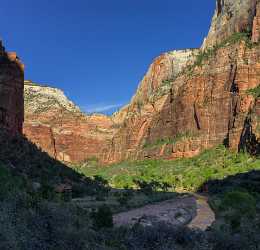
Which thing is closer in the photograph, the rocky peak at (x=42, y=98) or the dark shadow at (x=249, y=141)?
the dark shadow at (x=249, y=141)

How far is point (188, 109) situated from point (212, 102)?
7.47 m

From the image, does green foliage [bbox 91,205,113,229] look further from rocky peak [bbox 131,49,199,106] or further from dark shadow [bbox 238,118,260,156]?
rocky peak [bbox 131,49,199,106]

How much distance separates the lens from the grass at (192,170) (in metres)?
62.8

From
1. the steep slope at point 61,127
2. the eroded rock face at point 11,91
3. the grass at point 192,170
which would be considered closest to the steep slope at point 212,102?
the grass at point 192,170

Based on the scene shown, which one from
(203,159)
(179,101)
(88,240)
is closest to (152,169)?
(203,159)

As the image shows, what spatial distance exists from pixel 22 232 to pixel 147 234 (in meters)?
4.00

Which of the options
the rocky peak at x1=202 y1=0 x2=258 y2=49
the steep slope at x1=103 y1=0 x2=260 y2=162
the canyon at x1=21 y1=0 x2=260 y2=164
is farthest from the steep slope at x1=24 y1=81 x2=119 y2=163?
the rocky peak at x1=202 y1=0 x2=258 y2=49

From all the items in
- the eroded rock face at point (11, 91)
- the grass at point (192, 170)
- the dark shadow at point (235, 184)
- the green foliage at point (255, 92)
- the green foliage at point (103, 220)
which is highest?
the green foliage at point (255, 92)

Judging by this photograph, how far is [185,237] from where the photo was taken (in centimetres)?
1240

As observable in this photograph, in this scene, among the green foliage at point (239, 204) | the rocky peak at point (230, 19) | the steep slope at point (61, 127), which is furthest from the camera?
the steep slope at point (61, 127)

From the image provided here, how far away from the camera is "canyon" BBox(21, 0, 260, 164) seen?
81.8m

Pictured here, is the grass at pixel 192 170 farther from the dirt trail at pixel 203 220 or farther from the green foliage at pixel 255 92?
the dirt trail at pixel 203 220

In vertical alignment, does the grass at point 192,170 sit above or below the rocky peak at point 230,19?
below

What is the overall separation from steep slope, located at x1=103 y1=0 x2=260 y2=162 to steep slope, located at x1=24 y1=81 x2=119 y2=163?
29.2m
